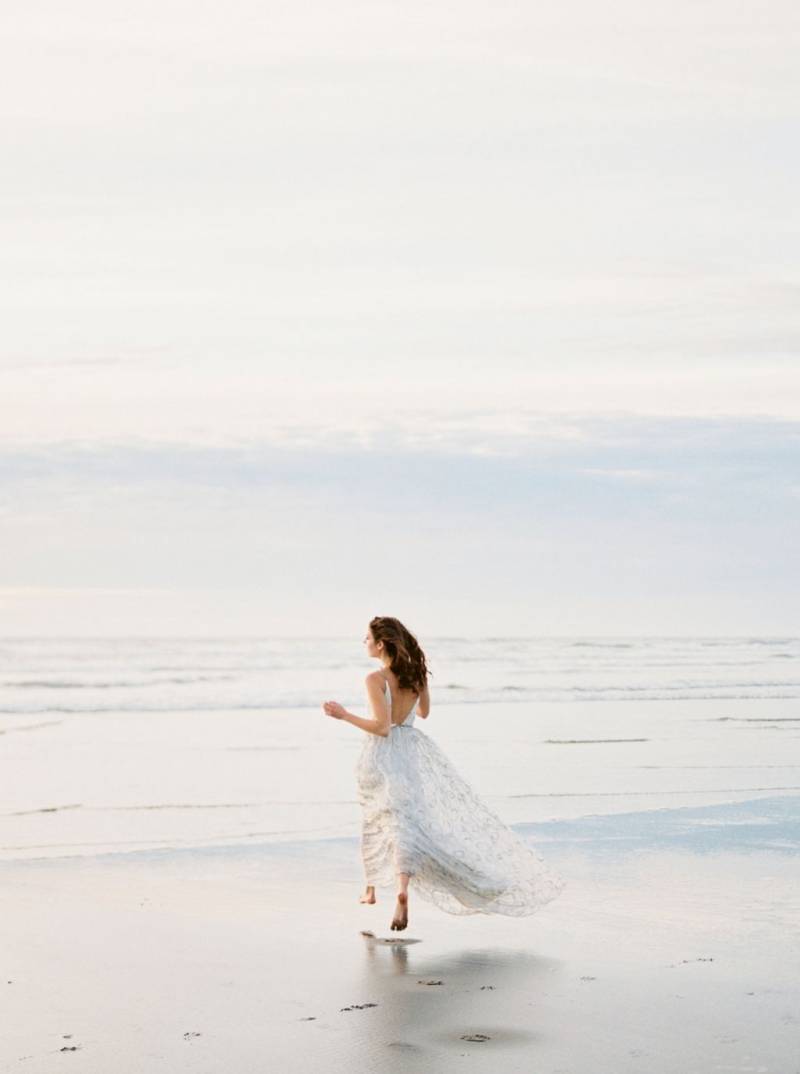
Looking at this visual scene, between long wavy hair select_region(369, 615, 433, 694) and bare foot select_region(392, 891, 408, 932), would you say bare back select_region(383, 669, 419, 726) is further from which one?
bare foot select_region(392, 891, 408, 932)

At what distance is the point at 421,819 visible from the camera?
7914 mm

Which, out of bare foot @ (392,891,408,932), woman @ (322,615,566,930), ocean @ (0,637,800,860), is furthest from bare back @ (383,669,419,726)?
ocean @ (0,637,800,860)

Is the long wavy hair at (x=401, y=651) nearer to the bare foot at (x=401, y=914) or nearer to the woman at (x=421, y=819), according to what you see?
the woman at (x=421, y=819)

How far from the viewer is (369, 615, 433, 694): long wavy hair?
7922 millimetres

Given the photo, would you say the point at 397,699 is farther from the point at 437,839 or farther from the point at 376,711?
the point at 437,839

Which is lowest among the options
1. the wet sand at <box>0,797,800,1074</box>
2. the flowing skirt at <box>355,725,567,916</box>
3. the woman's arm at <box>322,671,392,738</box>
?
the wet sand at <box>0,797,800,1074</box>

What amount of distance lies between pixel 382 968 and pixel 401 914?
0.75 meters

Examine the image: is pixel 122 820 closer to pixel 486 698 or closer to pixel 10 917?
pixel 10 917

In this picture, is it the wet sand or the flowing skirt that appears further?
the flowing skirt

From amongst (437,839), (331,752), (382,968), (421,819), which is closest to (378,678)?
(421,819)

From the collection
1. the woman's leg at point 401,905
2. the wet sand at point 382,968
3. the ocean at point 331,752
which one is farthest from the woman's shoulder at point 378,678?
the ocean at point 331,752

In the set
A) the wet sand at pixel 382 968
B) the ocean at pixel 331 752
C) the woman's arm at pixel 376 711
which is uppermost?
the woman's arm at pixel 376 711

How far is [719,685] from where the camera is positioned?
31328 millimetres

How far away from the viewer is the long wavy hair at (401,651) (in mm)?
7922
